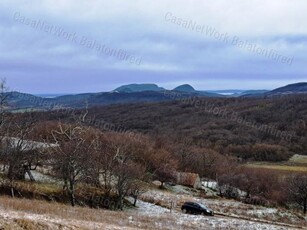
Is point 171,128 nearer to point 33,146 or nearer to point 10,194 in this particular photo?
point 33,146

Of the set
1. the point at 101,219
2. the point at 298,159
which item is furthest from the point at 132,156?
the point at 298,159

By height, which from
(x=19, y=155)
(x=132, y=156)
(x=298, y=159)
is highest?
(x=19, y=155)

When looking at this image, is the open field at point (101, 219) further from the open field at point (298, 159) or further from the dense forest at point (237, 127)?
the dense forest at point (237, 127)

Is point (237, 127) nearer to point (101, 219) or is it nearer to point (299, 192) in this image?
point (299, 192)

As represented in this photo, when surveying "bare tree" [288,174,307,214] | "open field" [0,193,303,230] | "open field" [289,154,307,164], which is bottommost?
"open field" [289,154,307,164]

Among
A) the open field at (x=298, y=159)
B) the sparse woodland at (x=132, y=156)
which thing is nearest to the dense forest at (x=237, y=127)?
the sparse woodland at (x=132, y=156)

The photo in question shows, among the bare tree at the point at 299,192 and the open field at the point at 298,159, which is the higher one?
the bare tree at the point at 299,192

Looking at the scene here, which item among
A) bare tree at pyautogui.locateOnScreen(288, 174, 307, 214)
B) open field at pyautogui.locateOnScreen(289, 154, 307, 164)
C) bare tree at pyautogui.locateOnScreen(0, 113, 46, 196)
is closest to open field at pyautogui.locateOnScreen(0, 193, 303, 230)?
bare tree at pyautogui.locateOnScreen(0, 113, 46, 196)

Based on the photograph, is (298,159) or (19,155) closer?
(19,155)

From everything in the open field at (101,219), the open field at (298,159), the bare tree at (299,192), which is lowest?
the open field at (298,159)

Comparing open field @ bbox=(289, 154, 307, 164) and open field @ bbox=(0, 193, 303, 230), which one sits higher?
open field @ bbox=(0, 193, 303, 230)

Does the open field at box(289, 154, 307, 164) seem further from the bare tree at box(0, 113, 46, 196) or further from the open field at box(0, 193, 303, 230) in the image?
the bare tree at box(0, 113, 46, 196)

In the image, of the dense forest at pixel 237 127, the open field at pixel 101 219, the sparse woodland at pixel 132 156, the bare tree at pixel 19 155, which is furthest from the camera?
the dense forest at pixel 237 127

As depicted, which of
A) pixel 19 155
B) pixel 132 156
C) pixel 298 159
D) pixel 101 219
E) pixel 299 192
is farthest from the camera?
pixel 298 159
